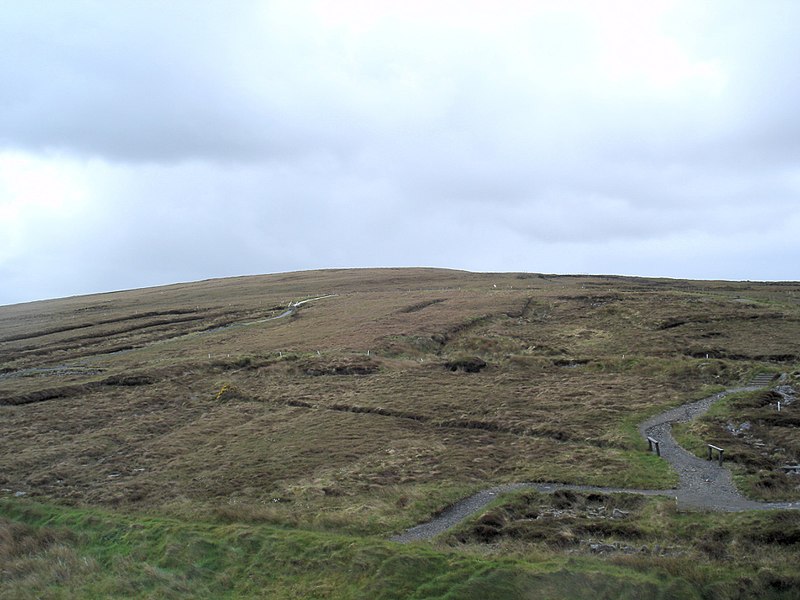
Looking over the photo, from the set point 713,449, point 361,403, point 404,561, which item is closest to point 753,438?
point 713,449

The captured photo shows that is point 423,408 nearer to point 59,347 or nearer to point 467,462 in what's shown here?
point 467,462

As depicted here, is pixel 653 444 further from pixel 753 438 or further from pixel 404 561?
pixel 404 561

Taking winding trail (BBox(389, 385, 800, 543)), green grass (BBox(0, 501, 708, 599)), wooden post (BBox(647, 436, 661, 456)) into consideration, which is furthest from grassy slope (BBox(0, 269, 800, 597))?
winding trail (BBox(389, 385, 800, 543))

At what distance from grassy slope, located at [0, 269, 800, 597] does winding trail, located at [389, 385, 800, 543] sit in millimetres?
812

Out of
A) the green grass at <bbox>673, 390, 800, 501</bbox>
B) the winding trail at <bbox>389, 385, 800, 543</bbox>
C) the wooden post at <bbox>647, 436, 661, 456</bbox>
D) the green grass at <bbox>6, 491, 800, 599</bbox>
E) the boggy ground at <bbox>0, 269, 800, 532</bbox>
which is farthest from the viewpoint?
the wooden post at <bbox>647, 436, 661, 456</bbox>

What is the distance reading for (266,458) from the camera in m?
35.8

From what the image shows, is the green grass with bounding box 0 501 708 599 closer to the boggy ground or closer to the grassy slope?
the grassy slope

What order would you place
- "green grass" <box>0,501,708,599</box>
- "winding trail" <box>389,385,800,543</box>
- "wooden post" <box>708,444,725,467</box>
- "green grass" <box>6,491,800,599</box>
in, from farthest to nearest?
"wooden post" <box>708,444,725,467</box> < "winding trail" <box>389,385,800,543</box> < "green grass" <box>0,501,708,599</box> < "green grass" <box>6,491,800,599</box>

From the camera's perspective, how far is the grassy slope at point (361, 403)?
28703mm

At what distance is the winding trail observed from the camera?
23922mm

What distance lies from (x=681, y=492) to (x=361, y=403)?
83.9 feet

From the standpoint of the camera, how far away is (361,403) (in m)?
46.9

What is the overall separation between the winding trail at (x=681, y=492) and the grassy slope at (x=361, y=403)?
0.81 m

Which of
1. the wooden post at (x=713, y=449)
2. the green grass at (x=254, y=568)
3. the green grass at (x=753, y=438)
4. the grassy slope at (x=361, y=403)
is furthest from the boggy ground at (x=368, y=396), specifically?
the wooden post at (x=713, y=449)
